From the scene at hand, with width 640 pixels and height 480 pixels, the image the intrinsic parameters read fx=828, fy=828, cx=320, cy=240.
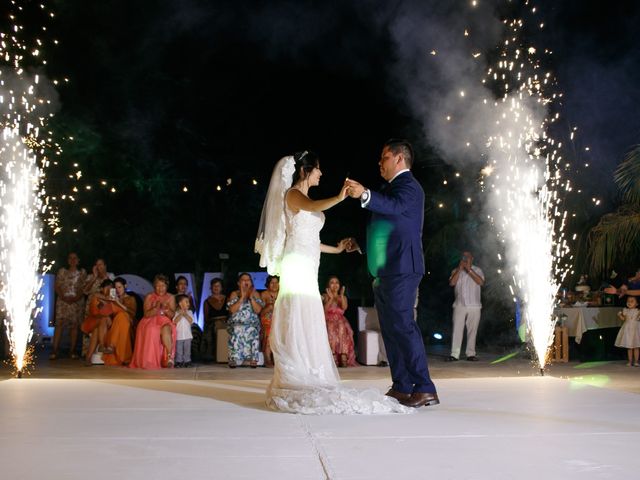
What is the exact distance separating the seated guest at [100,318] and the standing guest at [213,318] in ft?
4.43

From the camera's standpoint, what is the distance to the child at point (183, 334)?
1002cm

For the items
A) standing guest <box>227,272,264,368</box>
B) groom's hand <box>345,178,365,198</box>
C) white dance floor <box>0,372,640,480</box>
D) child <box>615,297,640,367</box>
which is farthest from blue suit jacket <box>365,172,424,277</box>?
child <box>615,297,640,367</box>

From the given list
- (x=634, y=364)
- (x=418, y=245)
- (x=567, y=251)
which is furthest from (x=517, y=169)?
(x=418, y=245)

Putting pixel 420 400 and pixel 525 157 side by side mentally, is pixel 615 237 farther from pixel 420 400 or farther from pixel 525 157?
pixel 420 400

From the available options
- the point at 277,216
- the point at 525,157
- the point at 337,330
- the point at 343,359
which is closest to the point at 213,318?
the point at 337,330

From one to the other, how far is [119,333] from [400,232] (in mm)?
5979

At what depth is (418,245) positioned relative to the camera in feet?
17.2

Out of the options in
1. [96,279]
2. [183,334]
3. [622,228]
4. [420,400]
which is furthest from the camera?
[96,279]

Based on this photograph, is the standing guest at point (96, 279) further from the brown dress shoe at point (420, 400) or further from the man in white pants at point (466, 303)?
the brown dress shoe at point (420, 400)

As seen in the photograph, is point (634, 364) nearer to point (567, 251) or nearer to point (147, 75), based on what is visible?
point (567, 251)

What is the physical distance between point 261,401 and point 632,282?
6.63 meters

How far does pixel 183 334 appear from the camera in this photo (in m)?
10.0

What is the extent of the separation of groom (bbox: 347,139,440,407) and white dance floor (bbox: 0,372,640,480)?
0.25 meters

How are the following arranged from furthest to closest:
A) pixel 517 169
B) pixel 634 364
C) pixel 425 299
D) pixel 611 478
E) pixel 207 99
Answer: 1. pixel 207 99
2. pixel 425 299
3. pixel 517 169
4. pixel 634 364
5. pixel 611 478
